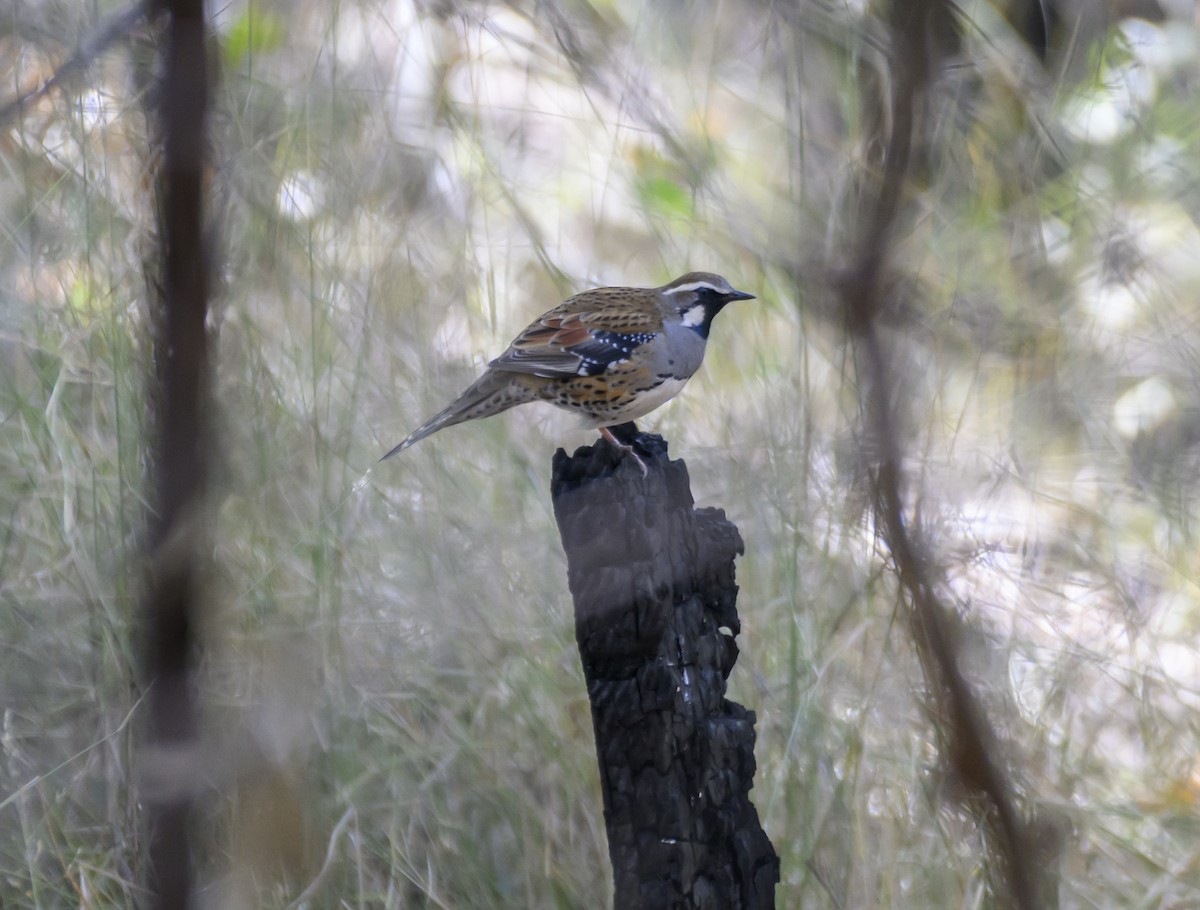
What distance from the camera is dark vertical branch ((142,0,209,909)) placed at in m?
0.62

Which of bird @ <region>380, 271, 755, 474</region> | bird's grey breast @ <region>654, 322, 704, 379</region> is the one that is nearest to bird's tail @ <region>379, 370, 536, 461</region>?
bird @ <region>380, 271, 755, 474</region>

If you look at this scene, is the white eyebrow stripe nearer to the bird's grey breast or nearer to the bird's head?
the bird's head

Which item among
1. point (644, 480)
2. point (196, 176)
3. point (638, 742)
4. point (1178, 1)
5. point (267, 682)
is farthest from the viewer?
point (1178, 1)

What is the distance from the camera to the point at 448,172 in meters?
4.46

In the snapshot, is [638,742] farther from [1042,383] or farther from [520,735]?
[1042,383]

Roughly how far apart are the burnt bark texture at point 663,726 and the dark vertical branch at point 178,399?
1682mm

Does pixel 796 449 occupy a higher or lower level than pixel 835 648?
higher

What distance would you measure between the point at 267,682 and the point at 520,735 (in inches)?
29.2

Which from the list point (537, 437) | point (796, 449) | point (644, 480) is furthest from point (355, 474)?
point (644, 480)

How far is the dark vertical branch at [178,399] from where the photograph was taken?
62 cm

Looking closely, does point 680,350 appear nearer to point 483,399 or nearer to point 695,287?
point 695,287

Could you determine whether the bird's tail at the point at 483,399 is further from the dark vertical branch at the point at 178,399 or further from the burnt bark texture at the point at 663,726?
the dark vertical branch at the point at 178,399

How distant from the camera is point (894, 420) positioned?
2.54ft

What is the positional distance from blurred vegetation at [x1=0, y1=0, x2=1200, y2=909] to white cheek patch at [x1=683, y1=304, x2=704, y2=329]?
1.02 ft
